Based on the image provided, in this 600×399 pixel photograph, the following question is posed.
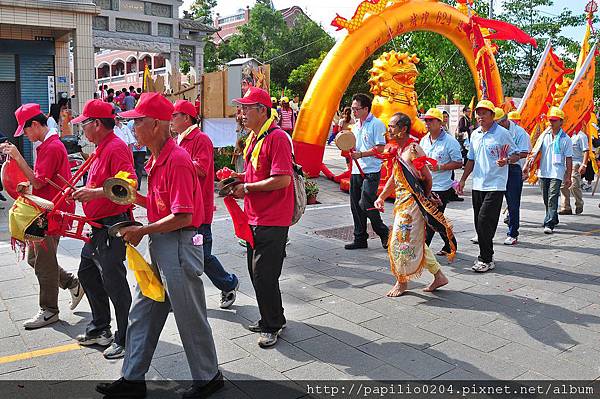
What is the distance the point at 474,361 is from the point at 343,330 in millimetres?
1017

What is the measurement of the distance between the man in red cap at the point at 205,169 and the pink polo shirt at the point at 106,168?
2.54 ft

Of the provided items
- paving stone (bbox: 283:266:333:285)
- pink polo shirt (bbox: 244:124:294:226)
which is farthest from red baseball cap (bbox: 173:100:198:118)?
paving stone (bbox: 283:266:333:285)

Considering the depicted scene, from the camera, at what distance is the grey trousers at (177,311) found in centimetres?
313

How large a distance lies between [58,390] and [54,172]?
5.29ft

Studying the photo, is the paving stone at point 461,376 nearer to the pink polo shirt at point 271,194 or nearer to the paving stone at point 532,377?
the paving stone at point 532,377

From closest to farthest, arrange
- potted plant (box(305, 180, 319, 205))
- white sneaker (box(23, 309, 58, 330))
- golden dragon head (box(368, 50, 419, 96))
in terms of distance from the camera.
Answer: white sneaker (box(23, 309, 58, 330)), potted plant (box(305, 180, 319, 205)), golden dragon head (box(368, 50, 419, 96))

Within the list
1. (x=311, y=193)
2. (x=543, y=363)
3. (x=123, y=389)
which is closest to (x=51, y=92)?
(x=311, y=193)

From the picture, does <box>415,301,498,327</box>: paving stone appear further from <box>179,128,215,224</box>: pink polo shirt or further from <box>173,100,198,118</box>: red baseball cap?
<box>173,100,198,118</box>: red baseball cap

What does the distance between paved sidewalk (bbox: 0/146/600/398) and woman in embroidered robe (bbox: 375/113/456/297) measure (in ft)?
0.97

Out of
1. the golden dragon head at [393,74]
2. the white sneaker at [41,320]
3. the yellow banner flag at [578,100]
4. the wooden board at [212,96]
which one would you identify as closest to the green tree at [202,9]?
the wooden board at [212,96]

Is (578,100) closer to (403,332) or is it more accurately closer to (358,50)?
(358,50)

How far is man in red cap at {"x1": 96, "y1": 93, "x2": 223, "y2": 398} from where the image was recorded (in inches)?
120

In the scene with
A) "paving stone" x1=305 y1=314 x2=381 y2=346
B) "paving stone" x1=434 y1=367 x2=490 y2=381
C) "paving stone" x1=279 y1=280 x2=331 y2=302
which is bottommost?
"paving stone" x1=434 y1=367 x2=490 y2=381

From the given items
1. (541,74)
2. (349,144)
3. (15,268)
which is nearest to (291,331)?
(349,144)
